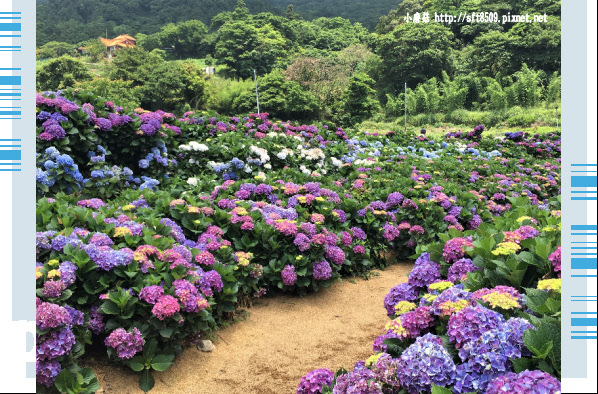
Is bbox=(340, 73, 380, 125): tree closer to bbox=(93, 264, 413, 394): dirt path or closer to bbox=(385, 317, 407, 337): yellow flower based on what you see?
bbox=(93, 264, 413, 394): dirt path

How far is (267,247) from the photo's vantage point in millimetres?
3523

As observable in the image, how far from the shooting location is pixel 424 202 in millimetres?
4895

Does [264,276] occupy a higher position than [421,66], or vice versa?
[421,66]

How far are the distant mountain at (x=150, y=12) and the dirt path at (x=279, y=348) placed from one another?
6127 centimetres

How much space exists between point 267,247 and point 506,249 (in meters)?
1.96

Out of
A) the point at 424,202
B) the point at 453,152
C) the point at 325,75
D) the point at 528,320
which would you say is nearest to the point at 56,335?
the point at 528,320

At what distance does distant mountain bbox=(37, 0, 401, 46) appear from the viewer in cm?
6234

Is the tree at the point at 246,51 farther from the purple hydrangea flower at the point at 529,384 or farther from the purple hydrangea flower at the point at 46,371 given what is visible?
the purple hydrangea flower at the point at 529,384

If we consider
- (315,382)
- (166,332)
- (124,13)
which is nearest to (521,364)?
(315,382)

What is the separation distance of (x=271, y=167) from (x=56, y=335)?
13.2 feet

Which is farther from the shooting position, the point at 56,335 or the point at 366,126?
the point at 366,126

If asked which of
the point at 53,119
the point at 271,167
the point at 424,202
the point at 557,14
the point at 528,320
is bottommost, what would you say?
the point at 528,320

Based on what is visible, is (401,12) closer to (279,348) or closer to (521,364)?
(279,348)

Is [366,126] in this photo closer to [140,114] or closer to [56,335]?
[140,114]
